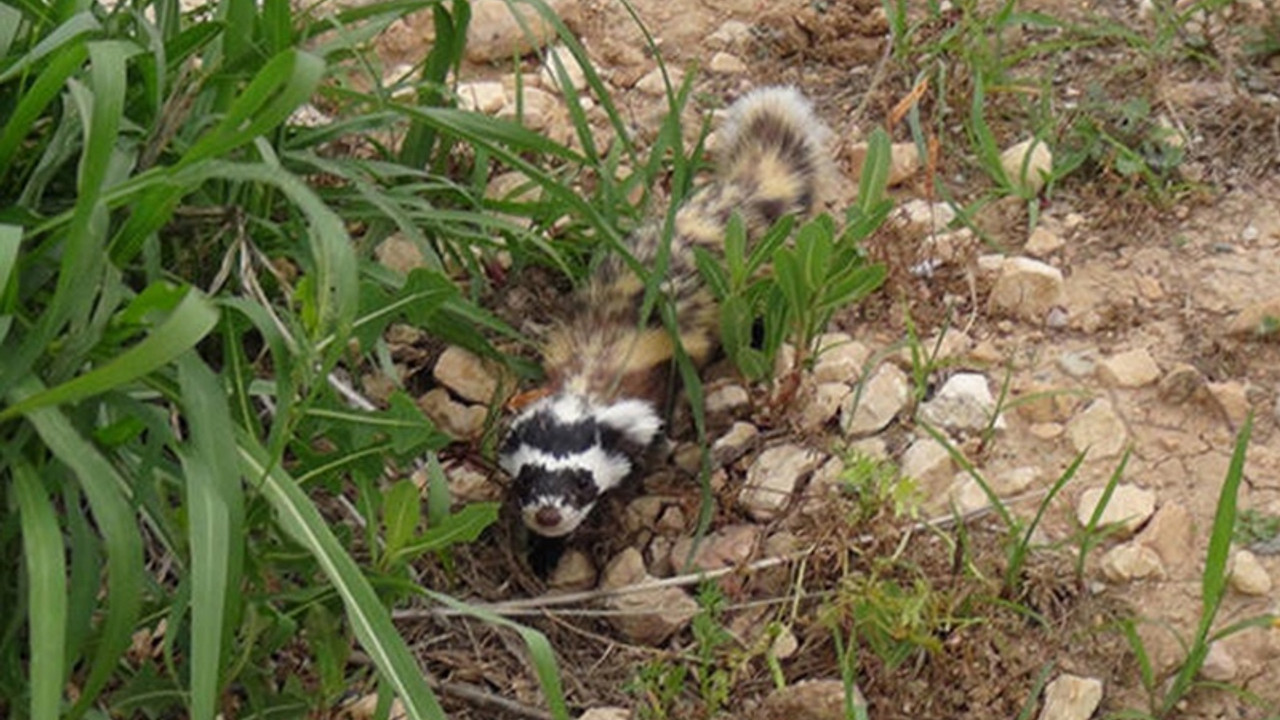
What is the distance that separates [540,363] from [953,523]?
2.51 feet

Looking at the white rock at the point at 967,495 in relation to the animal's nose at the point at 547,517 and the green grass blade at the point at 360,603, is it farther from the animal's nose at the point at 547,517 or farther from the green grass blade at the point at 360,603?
the green grass blade at the point at 360,603

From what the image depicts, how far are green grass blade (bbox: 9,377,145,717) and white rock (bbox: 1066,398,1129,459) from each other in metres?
1.57

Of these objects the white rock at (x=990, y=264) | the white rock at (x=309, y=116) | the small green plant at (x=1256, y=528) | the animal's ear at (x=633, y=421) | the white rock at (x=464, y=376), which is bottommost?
the small green plant at (x=1256, y=528)

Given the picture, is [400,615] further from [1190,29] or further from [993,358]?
[1190,29]

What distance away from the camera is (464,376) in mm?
3730

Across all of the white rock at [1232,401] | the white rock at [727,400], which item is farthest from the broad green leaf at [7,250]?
the white rock at [1232,401]

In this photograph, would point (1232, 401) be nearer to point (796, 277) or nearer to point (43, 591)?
point (796, 277)

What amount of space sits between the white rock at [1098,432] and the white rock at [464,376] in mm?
919

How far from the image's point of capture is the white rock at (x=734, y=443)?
11.9ft

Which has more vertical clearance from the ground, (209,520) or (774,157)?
(209,520)

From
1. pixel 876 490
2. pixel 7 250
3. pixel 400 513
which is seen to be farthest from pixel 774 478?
pixel 7 250

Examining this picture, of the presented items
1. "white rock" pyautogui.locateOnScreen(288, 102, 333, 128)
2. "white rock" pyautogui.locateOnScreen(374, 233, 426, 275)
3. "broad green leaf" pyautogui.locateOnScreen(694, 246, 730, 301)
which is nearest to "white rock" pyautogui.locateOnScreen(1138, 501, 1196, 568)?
"broad green leaf" pyautogui.locateOnScreen(694, 246, 730, 301)

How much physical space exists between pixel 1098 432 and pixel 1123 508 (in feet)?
0.62

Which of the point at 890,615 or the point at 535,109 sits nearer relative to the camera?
the point at 890,615
